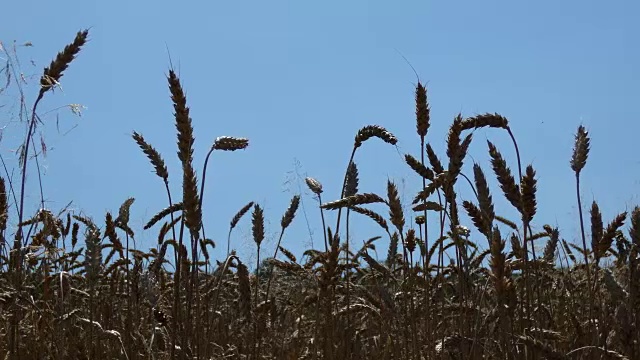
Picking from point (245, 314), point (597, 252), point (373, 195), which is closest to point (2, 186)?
point (245, 314)

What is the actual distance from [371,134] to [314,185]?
67 cm

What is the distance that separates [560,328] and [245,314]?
6.44 feet

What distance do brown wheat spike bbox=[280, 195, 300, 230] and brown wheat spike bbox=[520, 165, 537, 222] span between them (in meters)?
2.44

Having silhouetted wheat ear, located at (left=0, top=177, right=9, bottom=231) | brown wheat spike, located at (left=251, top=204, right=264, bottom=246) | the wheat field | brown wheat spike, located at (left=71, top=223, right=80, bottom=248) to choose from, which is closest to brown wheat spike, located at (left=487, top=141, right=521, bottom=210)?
the wheat field

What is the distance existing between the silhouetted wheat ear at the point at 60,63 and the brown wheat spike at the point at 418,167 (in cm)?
172

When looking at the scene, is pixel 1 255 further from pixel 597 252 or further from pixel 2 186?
pixel 597 252

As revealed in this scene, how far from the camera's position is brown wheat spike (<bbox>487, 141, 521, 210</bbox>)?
327cm

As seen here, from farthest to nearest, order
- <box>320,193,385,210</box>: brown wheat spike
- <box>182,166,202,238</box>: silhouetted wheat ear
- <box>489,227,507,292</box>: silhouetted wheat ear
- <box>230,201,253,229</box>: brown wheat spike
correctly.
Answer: <box>230,201,253,229</box>: brown wheat spike
<box>320,193,385,210</box>: brown wheat spike
<box>182,166,202,238</box>: silhouetted wheat ear
<box>489,227,507,292</box>: silhouetted wheat ear

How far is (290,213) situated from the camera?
5504mm

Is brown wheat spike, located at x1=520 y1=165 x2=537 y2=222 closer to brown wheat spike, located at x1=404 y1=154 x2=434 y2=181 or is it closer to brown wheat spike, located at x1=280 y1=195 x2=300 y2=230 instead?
brown wheat spike, located at x1=404 y1=154 x2=434 y2=181

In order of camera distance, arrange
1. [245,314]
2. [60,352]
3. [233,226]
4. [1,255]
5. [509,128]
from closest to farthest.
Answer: [60,352], [509,128], [245,314], [1,255], [233,226]

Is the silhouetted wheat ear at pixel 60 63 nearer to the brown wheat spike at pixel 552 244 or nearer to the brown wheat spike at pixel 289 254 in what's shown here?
the brown wheat spike at pixel 289 254

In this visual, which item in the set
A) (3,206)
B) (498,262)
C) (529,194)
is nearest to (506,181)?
(529,194)

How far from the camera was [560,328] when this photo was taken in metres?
4.81
